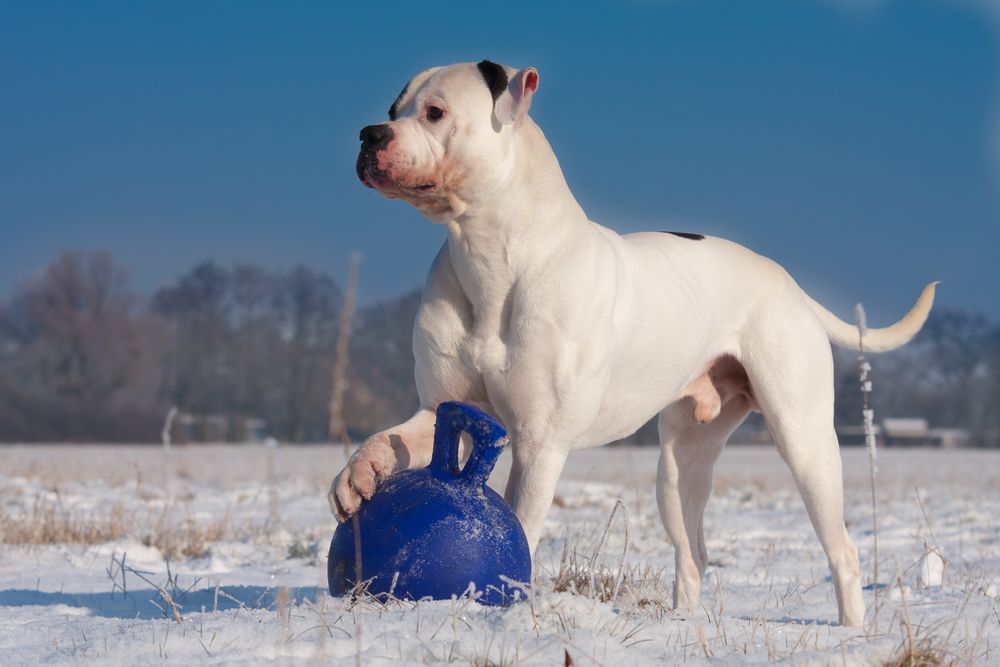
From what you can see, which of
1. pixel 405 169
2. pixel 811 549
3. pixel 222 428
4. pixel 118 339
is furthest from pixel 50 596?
pixel 118 339

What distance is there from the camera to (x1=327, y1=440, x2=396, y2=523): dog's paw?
11.4 feet

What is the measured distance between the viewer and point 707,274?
461cm

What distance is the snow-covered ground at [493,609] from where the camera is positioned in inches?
106

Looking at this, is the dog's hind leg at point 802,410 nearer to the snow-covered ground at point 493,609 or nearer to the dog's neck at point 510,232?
the snow-covered ground at point 493,609

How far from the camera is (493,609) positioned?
10.0 ft

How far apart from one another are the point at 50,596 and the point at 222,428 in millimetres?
33766

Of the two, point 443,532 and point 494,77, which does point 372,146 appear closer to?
point 494,77

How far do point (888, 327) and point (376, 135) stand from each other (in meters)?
2.90

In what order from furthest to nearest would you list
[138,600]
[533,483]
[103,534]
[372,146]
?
[103,534], [138,600], [533,483], [372,146]

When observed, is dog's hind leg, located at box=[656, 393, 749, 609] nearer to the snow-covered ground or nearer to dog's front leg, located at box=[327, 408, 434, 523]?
the snow-covered ground

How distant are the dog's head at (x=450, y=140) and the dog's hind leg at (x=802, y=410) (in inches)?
61.2

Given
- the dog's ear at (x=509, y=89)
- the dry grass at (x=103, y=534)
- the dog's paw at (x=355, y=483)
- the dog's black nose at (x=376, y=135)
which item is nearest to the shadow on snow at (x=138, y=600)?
the dog's paw at (x=355, y=483)

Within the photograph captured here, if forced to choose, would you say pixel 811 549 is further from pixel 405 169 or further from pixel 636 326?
pixel 405 169

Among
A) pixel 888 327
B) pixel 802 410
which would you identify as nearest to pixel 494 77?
pixel 802 410
